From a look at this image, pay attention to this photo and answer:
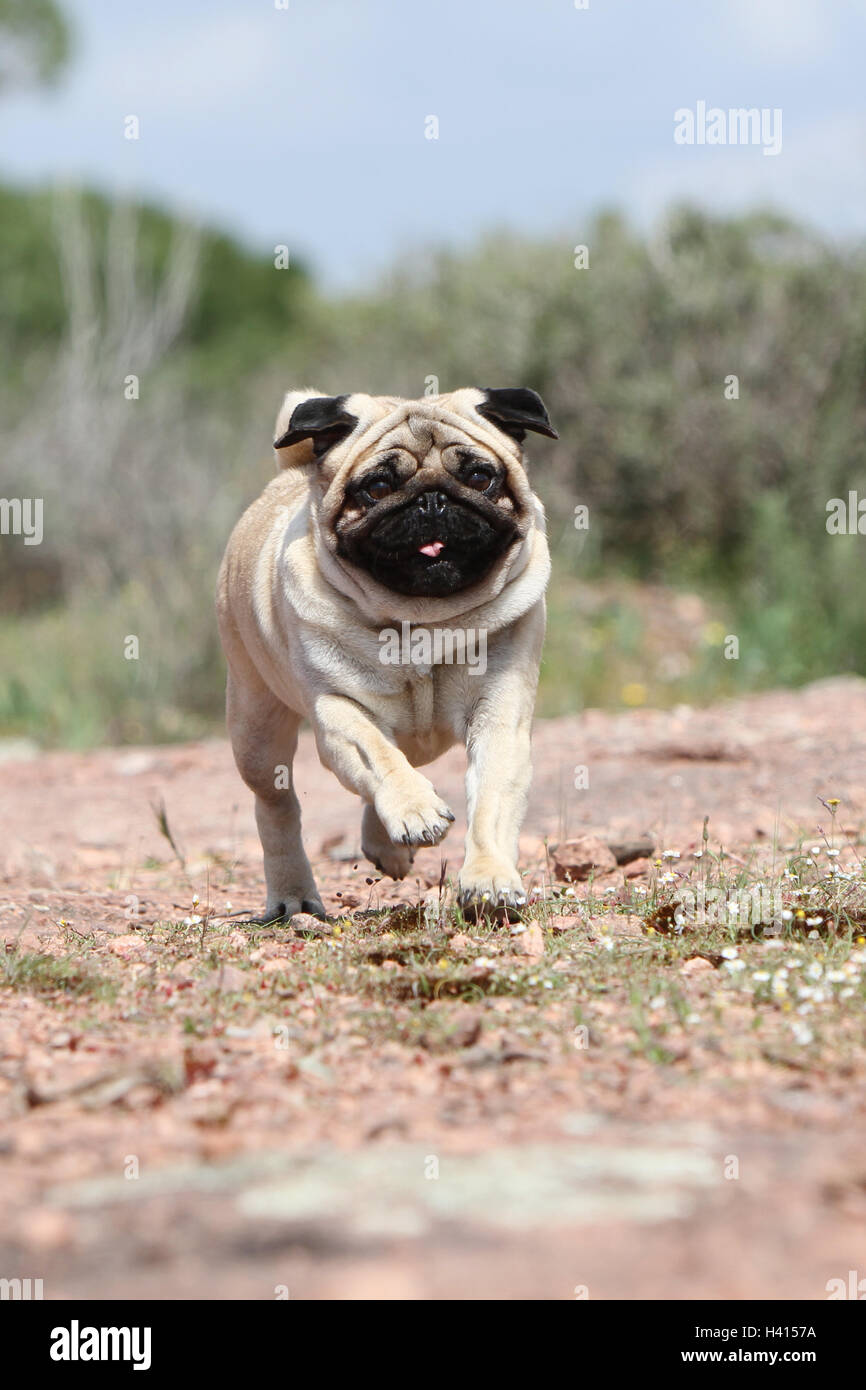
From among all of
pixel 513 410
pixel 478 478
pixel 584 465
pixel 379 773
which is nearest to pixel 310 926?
pixel 379 773

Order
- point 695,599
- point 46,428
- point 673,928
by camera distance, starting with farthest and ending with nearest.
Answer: point 46,428 < point 695,599 < point 673,928

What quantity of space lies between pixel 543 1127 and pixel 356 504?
8.56 feet

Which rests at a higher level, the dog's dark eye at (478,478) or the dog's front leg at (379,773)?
the dog's dark eye at (478,478)

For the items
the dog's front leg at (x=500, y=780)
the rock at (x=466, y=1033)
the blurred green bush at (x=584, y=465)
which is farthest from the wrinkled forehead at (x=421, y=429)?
the blurred green bush at (x=584, y=465)

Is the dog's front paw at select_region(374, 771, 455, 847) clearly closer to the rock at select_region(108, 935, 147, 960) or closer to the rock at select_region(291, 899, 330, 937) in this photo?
the rock at select_region(291, 899, 330, 937)

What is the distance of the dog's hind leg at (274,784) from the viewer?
5742mm

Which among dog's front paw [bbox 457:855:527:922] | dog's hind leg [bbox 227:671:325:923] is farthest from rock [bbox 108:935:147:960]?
dog's hind leg [bbox 227:671:325:923]

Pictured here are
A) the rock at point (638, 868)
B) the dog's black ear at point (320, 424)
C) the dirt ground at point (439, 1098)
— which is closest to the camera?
the dirt ground at point (439, 1098)

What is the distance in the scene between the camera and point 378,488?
4.94m

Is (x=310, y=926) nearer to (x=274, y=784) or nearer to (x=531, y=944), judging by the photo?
(x=531, y=944)

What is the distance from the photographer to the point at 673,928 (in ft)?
14.2

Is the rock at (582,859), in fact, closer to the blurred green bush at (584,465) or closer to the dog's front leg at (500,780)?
the dog's front leg at (500,780)

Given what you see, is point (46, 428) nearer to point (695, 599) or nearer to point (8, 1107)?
point (695, 599)
